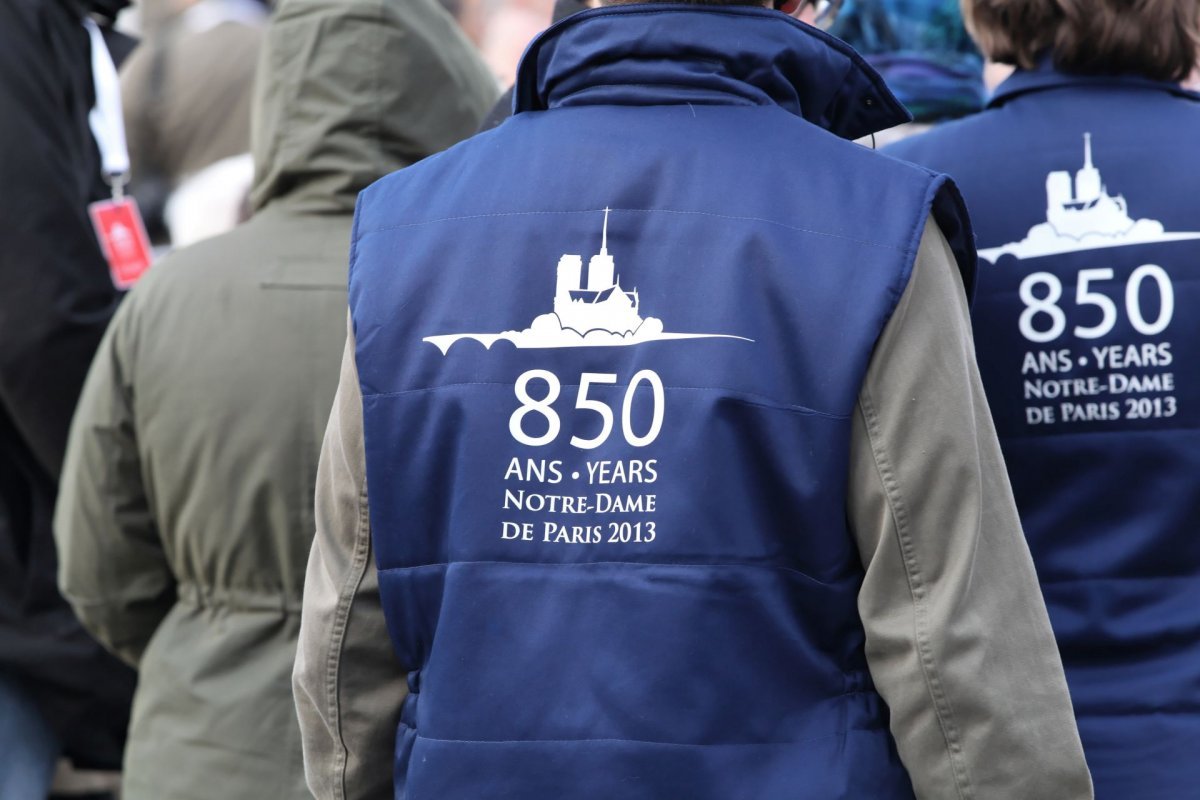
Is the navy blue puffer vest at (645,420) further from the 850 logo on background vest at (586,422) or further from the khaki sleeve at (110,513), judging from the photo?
the khaki sleeve at (110,513)

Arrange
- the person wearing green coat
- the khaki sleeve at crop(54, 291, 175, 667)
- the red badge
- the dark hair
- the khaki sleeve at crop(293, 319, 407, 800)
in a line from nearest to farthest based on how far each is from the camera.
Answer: the khaki sleeve at crop(293, 319, 407, 800) < the dark hair < the person wearing green coat < the khaki sleeve at crop(54, 291, 175, 667) < the red badge

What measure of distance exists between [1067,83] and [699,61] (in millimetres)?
804

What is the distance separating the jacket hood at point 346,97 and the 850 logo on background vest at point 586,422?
4.02 ft

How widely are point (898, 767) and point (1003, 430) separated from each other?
0.68 metres

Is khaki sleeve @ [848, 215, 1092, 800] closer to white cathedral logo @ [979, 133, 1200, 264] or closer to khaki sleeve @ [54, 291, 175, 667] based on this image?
white cathedral logo @ [979, 133, 1200, 264]

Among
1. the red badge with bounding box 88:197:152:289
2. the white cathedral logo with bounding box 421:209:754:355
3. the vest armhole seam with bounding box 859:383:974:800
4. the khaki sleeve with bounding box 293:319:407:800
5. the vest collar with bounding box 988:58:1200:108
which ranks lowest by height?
the red badge with bounding box 88:197:152:289

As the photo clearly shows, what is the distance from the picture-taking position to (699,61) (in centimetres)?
175

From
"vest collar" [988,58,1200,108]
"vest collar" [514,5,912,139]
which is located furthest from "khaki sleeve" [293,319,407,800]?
"vest collar" [988,58,1200,108]

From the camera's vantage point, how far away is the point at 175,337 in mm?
2766

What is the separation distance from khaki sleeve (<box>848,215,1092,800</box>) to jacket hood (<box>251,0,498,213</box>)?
4.73ft

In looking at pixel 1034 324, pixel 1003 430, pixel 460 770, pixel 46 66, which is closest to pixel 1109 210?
pixel 1034 324

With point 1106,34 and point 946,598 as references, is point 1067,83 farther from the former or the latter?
point 946,598

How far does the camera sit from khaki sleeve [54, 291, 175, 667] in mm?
2814

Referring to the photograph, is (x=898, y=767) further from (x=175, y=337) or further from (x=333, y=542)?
(x=175, y=337)
